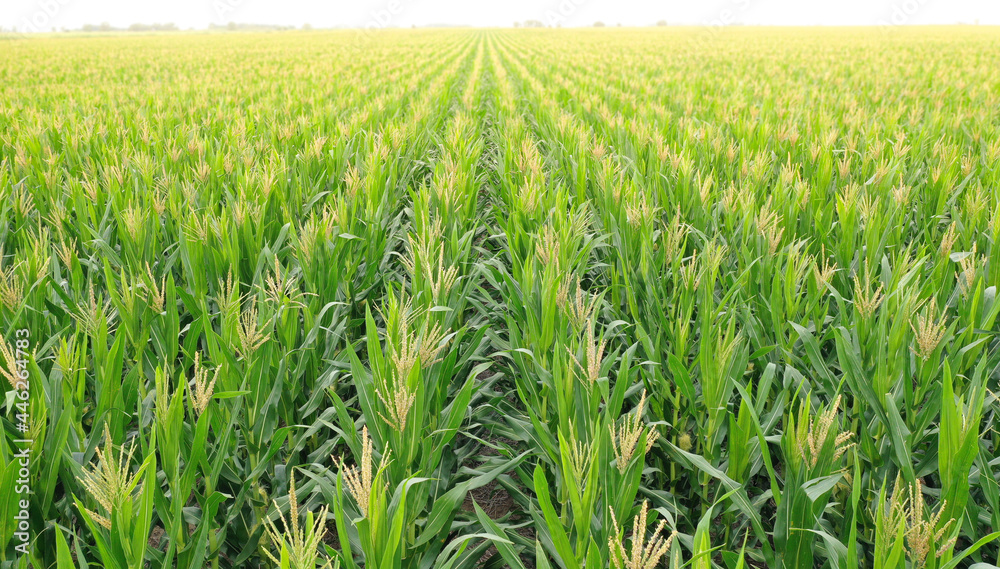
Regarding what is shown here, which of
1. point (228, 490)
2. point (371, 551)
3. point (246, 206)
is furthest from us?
point (246, 206)

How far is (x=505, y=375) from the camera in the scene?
2.44 metres

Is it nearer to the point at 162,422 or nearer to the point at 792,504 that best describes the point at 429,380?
the point at 162,422

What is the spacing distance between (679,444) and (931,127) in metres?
4.76

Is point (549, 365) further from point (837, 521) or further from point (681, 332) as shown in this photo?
point (837, 521)

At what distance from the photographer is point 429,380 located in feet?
5.76

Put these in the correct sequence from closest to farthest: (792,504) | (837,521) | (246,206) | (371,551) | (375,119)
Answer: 1. (371,551)
2. (792,504)
3. (837,521)
4. (246,206)
5. (375,119)

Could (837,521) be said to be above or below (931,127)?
below

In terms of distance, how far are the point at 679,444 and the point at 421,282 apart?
42.9 inches

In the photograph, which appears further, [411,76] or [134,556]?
[411,76]

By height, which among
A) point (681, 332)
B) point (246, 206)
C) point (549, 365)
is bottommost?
point (549, 365)

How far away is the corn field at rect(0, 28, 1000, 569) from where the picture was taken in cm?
130

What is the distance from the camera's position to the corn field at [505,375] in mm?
1304

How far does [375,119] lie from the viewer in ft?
21.7

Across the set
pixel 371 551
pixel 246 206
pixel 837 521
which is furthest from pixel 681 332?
pixel 246 206
